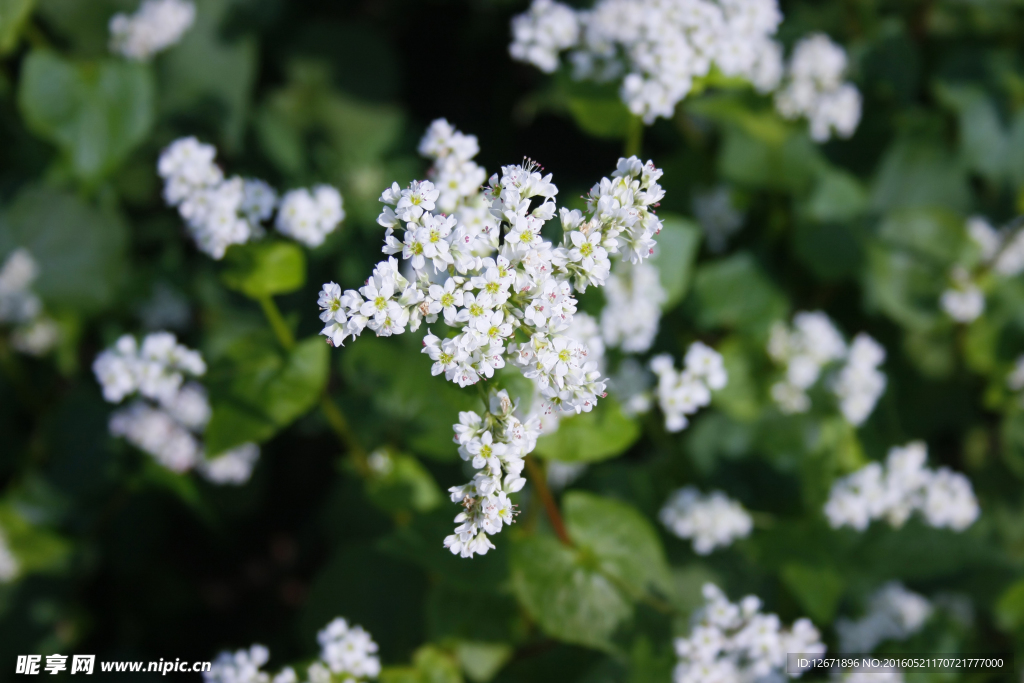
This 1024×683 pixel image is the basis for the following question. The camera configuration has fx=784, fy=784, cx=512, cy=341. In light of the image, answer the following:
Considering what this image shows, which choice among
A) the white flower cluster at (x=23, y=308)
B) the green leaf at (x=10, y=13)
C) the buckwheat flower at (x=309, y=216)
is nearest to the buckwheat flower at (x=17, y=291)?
the white flower cluster at (x=23, y=308)

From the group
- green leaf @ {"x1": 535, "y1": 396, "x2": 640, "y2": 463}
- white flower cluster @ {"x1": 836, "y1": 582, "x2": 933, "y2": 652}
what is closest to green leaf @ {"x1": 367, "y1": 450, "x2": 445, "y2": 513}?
green leaf @ {"x1": 535, "y1": 396, "x2": 640, "y2": 463}

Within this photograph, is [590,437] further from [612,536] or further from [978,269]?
[978,269]

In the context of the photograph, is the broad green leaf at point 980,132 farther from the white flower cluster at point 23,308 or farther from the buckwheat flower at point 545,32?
the white flower cluster at point 23,308

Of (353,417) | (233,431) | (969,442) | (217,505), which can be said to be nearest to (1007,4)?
(969,442)

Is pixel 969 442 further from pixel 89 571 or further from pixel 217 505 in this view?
pixel 89 571

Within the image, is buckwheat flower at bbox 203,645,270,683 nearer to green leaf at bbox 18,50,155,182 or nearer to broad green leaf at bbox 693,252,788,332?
green leaf at bbox 18,50,155,182

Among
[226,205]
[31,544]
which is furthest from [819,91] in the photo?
[31,544]
